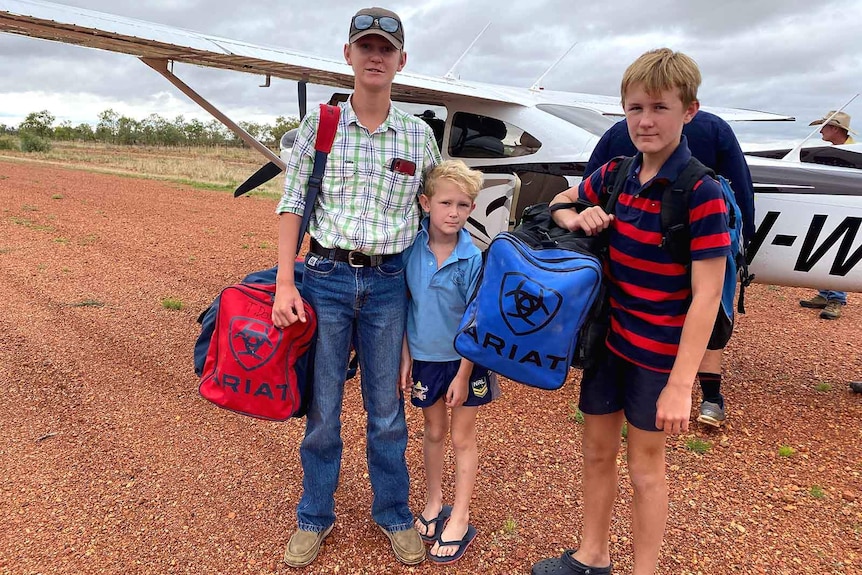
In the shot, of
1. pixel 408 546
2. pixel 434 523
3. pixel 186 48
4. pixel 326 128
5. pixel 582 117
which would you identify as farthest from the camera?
pixel 582 117

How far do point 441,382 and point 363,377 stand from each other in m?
0.37

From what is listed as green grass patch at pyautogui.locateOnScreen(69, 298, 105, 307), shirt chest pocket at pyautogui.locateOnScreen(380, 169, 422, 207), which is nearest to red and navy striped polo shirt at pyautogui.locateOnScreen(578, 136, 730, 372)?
shirt chest pocket at pyautogui.locateOnScreen(380, 169, 422, 207)

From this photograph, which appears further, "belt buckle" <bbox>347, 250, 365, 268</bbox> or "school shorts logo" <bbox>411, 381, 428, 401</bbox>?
"school shorts logo" <bbox>411, 381, 428, 401</bbox>

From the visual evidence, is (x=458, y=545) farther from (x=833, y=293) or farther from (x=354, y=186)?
(x=833, y=293)

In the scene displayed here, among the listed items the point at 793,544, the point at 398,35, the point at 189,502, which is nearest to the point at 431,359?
the point at 398,35

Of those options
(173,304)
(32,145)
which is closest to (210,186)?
(173,304)

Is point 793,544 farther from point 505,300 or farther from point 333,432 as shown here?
point 333,432

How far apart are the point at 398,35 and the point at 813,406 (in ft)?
14.3

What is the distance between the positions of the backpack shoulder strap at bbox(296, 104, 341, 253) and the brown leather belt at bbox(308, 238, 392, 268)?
0.11 metres

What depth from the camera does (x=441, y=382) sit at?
8.42ft

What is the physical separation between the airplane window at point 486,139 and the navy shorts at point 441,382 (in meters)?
3.71

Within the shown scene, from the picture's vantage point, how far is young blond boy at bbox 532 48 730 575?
1.79 meters

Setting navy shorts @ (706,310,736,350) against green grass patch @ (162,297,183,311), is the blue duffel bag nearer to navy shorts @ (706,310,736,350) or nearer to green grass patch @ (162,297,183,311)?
navy shorts @ (706,310,736,350)

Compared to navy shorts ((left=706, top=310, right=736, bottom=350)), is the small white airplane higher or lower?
higher
